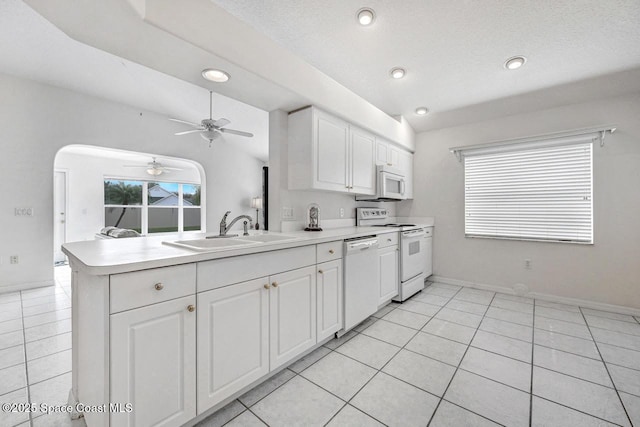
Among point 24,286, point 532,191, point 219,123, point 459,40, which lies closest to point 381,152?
point 459,40

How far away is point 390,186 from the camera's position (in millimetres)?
3650

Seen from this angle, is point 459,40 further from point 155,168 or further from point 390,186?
point 155,168

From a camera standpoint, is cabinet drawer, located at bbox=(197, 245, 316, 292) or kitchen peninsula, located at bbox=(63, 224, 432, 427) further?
cabinet drawer, located at bbox=(197, 245, 316, 292)

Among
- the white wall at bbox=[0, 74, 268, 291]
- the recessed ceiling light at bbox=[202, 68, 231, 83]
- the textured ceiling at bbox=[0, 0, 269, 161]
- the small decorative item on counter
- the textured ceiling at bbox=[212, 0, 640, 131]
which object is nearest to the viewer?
the recessed ceiling light at bbox=[202, 68, 231, 83]

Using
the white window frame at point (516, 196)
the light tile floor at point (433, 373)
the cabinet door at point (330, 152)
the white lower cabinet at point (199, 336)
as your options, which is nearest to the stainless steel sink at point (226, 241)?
the white lower cabinet at point (199, 336)

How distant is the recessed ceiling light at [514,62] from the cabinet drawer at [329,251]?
244cm

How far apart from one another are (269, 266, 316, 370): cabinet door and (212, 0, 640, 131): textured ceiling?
6.54 ft

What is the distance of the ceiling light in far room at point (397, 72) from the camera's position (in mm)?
2822

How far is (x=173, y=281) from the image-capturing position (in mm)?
1229

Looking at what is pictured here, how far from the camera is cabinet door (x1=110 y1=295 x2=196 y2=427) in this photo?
1068 mm

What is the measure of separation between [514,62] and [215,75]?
9.22ft

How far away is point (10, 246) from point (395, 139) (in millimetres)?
5639

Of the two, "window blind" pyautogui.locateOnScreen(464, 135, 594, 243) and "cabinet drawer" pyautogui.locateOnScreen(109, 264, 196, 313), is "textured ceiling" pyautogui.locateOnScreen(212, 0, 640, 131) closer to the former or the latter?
"window blind" pyautogui.locateOnScreen(464, 135, 594, 243)

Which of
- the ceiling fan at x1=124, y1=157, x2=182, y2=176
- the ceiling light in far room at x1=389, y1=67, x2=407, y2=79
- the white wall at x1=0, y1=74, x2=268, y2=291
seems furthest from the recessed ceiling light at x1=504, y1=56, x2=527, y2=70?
the ceiling fan at x1=124, y1=157, x2=182, y2=176
